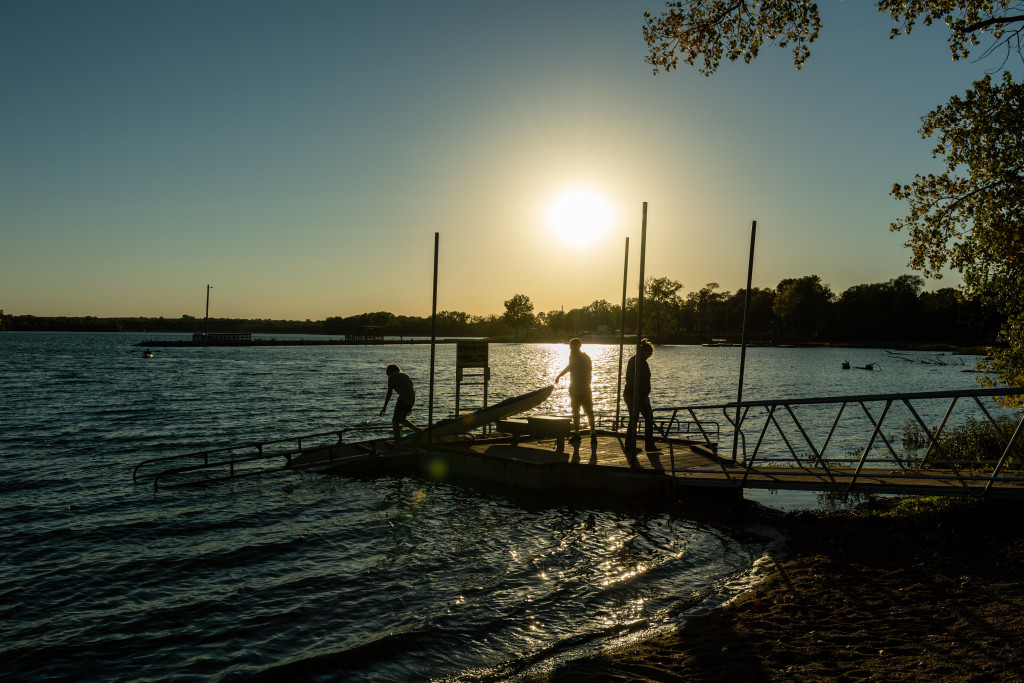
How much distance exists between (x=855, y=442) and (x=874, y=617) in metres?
Result: 20.8

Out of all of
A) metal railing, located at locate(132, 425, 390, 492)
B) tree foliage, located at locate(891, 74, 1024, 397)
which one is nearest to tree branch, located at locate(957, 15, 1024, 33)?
tree foliage, located at locate(891, 74, 1024, 397)

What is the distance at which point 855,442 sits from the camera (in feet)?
86.9

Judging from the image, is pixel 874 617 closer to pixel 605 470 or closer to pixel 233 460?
pixel 605 470

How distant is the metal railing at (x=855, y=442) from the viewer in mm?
10391

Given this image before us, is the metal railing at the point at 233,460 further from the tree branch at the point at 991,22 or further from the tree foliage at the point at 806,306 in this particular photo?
the tree foliage at the point at 806,306

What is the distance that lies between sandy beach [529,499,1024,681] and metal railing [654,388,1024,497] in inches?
38.3

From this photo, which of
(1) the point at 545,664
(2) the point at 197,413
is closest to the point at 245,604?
(1) the point at 545,664

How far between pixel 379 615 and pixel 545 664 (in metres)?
2.96

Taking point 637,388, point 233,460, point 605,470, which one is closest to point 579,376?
point 637,388

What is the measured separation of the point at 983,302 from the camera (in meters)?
15.6

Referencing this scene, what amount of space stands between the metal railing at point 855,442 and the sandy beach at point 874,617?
0.97 m

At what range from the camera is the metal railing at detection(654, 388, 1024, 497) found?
34.1ft

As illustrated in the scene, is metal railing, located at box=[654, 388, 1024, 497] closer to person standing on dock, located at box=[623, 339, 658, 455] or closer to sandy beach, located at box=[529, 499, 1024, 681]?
sandy beach, located at box=[529, 499, 1024, 681]

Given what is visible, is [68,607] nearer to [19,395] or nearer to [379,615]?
[379,615]
